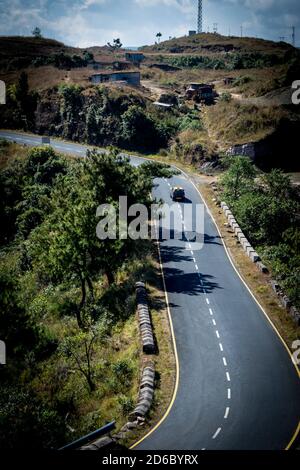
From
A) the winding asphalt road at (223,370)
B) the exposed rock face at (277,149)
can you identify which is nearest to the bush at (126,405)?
the winding asphalt road at (223,370)

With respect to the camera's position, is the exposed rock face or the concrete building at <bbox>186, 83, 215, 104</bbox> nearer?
the exposed rock face

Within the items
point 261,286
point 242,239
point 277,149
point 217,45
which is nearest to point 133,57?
point 217,45

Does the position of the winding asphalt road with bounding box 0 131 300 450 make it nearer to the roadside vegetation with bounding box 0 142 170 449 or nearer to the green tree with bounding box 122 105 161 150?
the roadside vegetation with bounding box 0 142 170 449

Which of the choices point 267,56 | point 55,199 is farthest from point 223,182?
point 267,56

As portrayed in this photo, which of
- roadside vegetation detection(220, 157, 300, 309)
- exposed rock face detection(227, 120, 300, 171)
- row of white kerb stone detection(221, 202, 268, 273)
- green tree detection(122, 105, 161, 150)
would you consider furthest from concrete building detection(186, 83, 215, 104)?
row of white kerb stone detection(221, 202, 268, 273)

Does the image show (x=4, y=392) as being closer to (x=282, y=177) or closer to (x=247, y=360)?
(x=247, y=360)

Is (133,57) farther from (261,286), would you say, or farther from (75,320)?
(75,320)
